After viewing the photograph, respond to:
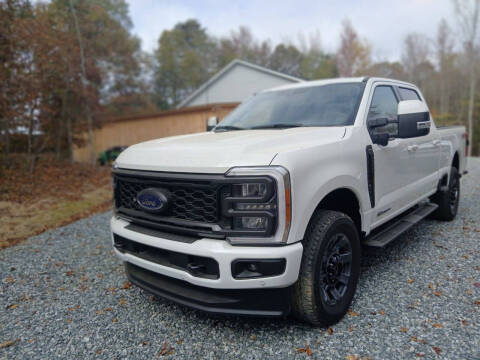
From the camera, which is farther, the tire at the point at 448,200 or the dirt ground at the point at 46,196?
the dirt ground at the point at 46,196

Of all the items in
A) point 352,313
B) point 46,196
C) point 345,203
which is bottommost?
point 352,313

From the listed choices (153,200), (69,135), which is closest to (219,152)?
(153,200)

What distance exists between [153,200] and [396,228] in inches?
99.9

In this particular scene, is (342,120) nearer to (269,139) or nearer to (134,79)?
(269,139)

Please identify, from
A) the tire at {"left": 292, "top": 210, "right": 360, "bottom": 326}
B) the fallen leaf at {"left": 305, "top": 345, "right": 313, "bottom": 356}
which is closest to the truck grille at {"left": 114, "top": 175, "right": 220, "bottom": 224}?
the tire at {"left": 292, "top": 210, "right": 360, "bottom": 326}

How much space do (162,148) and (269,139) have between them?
837mm

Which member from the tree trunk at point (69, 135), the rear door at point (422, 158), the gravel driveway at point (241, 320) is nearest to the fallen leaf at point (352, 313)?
the gravel driveway at point (241, 320)

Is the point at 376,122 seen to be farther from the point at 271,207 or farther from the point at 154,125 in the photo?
the point at 154,125

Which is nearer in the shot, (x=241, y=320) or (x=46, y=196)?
(x=241, y=320)

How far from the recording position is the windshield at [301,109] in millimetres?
3156

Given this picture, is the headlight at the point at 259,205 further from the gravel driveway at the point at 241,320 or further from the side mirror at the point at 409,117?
the side mirror at the point at 409,117

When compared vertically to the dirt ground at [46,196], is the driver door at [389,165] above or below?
above

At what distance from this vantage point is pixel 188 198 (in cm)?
231

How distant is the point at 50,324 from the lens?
110 inches
